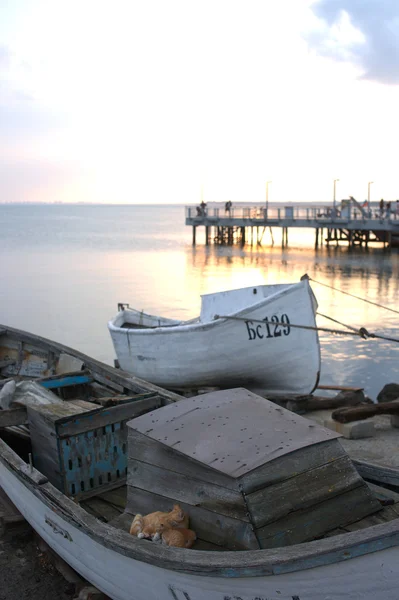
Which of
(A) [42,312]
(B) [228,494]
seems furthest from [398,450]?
(A) [42,312]

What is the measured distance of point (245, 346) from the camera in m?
10.6

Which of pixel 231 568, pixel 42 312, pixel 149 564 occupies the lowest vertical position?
pixel 42 312

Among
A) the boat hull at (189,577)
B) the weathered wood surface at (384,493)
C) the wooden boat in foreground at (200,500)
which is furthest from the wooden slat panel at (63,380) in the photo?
the weathered wood surface at (384,493)

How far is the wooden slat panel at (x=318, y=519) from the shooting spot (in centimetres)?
395

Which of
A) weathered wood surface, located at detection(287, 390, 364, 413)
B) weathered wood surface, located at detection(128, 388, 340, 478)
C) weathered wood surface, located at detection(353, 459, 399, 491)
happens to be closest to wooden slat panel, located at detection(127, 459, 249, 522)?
weathered wood surface, located at detection(128, 388, 340, 478)

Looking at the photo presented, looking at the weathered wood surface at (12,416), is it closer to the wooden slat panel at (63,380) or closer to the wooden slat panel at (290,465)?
the wooden slat panel at (63,380)

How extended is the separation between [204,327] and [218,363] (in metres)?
0.78

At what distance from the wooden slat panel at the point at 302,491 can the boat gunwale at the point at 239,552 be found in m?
0.43

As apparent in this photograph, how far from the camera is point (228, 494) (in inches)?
158

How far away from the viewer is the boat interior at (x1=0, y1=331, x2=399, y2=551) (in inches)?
159

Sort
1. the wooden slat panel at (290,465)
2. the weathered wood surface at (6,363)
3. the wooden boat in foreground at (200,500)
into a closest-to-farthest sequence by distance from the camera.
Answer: the wooden boat in foreground at (200,500) → the wooden slat panel at (290,465) → the weathered wood surface at (6,363)

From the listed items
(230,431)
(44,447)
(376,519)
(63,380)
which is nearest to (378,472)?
(376,519)

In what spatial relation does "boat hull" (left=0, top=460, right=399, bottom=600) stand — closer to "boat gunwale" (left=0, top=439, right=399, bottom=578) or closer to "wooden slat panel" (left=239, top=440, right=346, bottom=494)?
"boat gunwale" (left=0, top=439, right=399, bottom=578)

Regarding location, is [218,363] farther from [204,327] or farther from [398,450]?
[398,450]
